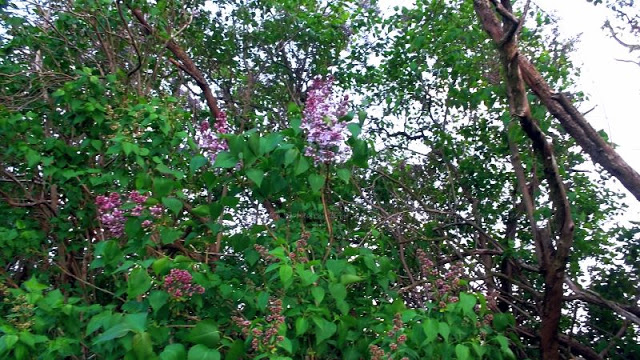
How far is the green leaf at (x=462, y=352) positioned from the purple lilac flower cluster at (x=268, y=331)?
66 centimetres

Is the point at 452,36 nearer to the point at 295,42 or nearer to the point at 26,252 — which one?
the point at 295,42

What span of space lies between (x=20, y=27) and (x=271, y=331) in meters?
3.16

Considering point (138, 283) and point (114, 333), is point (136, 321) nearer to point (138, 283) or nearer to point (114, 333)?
point (114, 333)

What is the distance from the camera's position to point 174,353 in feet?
7.91

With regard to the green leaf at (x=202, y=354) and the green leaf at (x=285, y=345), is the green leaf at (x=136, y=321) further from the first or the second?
the green leaf at (x=285, y=345)

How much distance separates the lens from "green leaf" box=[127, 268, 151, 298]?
8.48 feet

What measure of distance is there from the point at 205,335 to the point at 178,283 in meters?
0.27

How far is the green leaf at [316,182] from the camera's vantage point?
9.03 ft

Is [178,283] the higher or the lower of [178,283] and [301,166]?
the lower

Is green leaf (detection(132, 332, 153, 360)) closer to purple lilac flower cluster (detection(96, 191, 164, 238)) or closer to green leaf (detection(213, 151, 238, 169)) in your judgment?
purple lilac flower cluster (detection(96, 191, 164, 238))

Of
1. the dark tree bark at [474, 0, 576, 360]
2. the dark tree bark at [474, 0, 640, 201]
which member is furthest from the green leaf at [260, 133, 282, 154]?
the dark tree bark at [474, 0, 640, 201]

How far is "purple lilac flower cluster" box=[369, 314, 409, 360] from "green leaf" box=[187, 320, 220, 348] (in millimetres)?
568

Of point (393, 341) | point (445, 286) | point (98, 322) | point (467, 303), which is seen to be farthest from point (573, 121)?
point (98, 322)

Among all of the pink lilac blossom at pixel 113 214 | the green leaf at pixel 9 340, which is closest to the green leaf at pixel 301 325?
the pink lilac blossom at pixel 113 214
